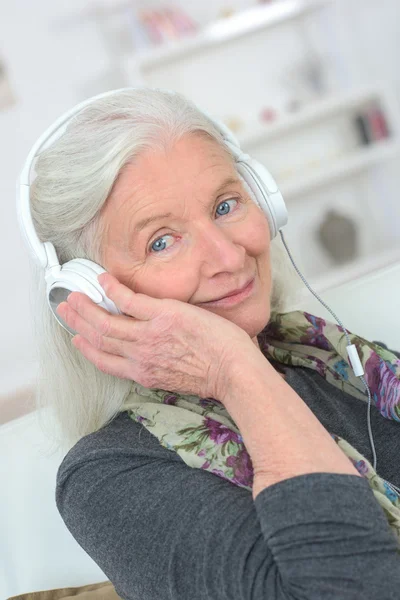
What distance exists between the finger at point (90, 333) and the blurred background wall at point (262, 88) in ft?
9.11

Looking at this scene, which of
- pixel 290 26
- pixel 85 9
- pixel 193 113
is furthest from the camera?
pixel 290 26

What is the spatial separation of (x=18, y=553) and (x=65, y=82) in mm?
3176

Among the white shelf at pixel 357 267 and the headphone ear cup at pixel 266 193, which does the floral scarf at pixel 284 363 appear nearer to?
the headphone ear cup at pixel 266 193

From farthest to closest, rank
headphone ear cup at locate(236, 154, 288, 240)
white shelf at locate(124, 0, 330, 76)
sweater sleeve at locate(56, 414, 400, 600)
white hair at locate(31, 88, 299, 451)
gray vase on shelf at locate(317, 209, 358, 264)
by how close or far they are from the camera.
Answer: gray vase on shelf at locate(317, 209, 358, 264), white shelf at locate(124, 0, 330, 76), headphone ear cup at locate(236, 154, 288, 240), white hair at locate(31, 88, 299, 451), sweater sleeve at locate(56, 414, 400, 600)

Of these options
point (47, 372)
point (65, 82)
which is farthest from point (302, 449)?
point (65, 82)

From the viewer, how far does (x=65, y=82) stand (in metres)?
3.97

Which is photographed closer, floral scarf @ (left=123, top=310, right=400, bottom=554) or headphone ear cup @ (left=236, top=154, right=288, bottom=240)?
floral scarf @ (left=123, top=310, right=400, bottom=554)

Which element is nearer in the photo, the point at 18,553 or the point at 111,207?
the point at 111,207

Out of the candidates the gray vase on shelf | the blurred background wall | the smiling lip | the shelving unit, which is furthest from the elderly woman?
the gray vase on shelf

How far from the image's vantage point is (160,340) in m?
1.01

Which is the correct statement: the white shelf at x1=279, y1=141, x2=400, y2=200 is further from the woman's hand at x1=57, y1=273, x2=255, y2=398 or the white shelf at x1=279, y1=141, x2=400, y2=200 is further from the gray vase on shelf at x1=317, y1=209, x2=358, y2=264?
the woman's hand at x1=57, y1=273, x2=255, y2=398

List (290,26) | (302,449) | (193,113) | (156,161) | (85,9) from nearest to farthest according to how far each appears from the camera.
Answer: (302,449), (156,161), (193,113), (85,9), (290,26)

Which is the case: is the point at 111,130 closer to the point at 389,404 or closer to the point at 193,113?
the point at 193,113

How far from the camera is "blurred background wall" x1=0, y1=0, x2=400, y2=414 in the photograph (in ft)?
12.8
